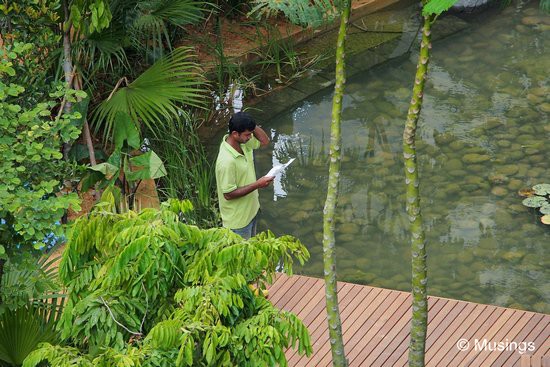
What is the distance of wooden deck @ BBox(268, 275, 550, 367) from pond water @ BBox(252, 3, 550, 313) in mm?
1015

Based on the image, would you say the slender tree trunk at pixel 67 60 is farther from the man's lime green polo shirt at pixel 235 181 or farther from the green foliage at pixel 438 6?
the green foliage at pixel 438 6

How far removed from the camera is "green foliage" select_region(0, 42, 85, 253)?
472 centimetres

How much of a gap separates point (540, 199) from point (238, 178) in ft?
9.95

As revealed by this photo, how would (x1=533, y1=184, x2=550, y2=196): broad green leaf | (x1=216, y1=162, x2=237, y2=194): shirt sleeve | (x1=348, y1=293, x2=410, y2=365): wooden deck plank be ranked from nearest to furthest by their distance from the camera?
(x1=348, y1=293, x2=410, y2=365): wooden deck plank → (x1=216, y1=162, x2=237, y2=194): shirt sleeve → (x1=533, y1=184, x2=550, y2=196): broad green leaf

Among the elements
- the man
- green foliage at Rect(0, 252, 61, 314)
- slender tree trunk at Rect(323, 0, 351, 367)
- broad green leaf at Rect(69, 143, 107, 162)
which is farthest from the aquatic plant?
green foliage at Rect(0, 252, 61, 314)

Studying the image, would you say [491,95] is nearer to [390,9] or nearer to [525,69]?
[525,69]

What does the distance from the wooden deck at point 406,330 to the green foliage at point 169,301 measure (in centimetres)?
216

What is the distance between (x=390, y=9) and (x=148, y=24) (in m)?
4.28

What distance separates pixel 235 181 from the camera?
6.51m

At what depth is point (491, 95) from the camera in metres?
10.1

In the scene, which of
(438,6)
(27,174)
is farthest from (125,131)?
(438,6)

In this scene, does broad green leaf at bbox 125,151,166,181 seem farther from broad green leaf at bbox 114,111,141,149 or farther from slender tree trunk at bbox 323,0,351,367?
slender tree trunk at bbox 323,0,351,367

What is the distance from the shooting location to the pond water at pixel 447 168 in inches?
309

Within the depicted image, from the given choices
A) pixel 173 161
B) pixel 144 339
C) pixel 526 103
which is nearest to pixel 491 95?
pixel 526 103
